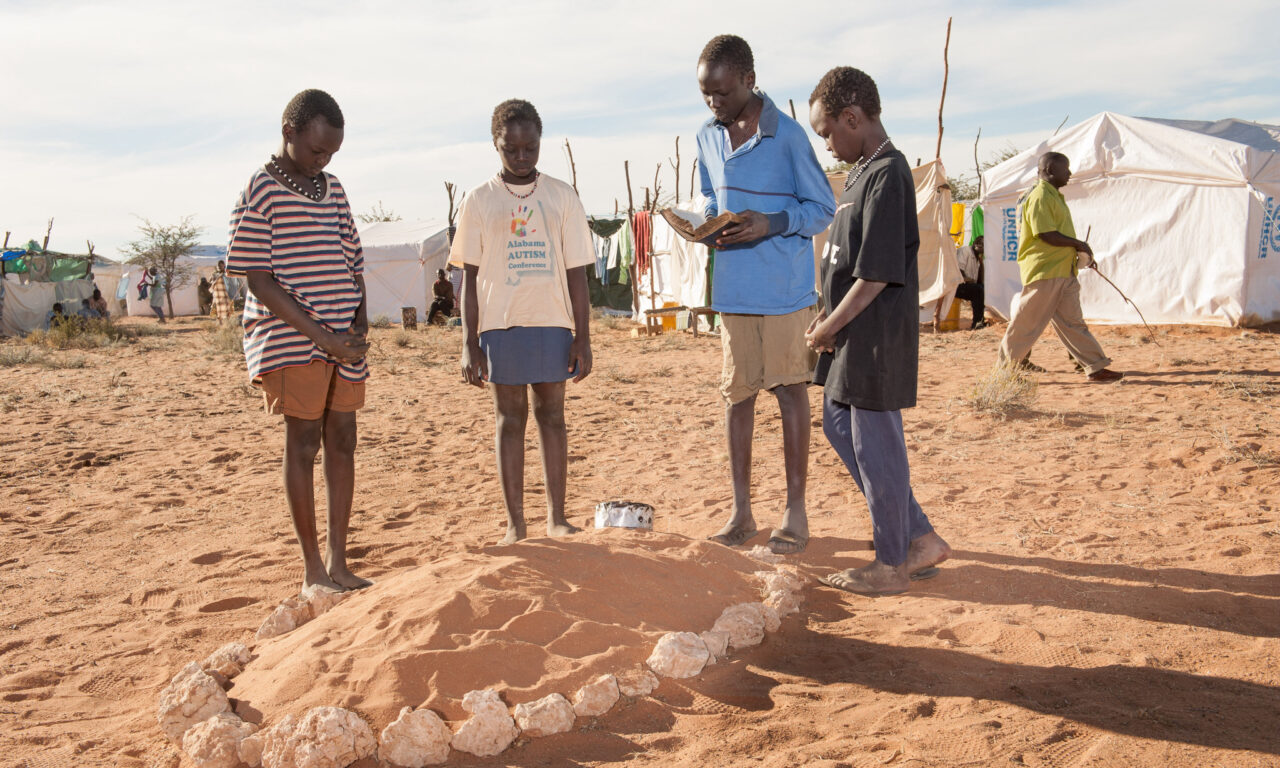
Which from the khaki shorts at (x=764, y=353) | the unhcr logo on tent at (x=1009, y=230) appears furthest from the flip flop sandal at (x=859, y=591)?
the unhcr logo on tent at (x=1009, y=230)

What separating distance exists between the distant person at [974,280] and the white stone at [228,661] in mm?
11290

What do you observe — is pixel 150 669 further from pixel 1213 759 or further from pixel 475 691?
pixel 1213 759

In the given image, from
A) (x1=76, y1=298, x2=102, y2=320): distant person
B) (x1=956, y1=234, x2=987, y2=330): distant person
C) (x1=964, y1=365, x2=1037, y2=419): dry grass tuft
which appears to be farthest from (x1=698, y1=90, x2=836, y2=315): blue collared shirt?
(x1=76, y1=298, x2=102, y2=320): distant person

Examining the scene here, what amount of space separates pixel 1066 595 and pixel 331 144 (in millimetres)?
2774

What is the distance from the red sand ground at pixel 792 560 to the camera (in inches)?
84.0

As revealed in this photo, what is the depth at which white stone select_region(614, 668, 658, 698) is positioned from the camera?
2.30 meters

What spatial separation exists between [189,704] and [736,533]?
2006 mm

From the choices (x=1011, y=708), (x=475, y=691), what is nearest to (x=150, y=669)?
(x=475, y=691)

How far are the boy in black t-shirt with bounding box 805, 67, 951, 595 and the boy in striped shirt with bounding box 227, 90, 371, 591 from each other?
5.13 feet

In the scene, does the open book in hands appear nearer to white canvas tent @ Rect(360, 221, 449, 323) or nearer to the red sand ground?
the red sand ground

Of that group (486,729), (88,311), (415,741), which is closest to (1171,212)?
(486,729)

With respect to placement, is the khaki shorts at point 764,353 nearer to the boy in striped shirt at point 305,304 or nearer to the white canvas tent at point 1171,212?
the boy in striped shirt at point 305,304

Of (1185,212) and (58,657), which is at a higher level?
(1185,212)

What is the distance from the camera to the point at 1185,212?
10.9 m
